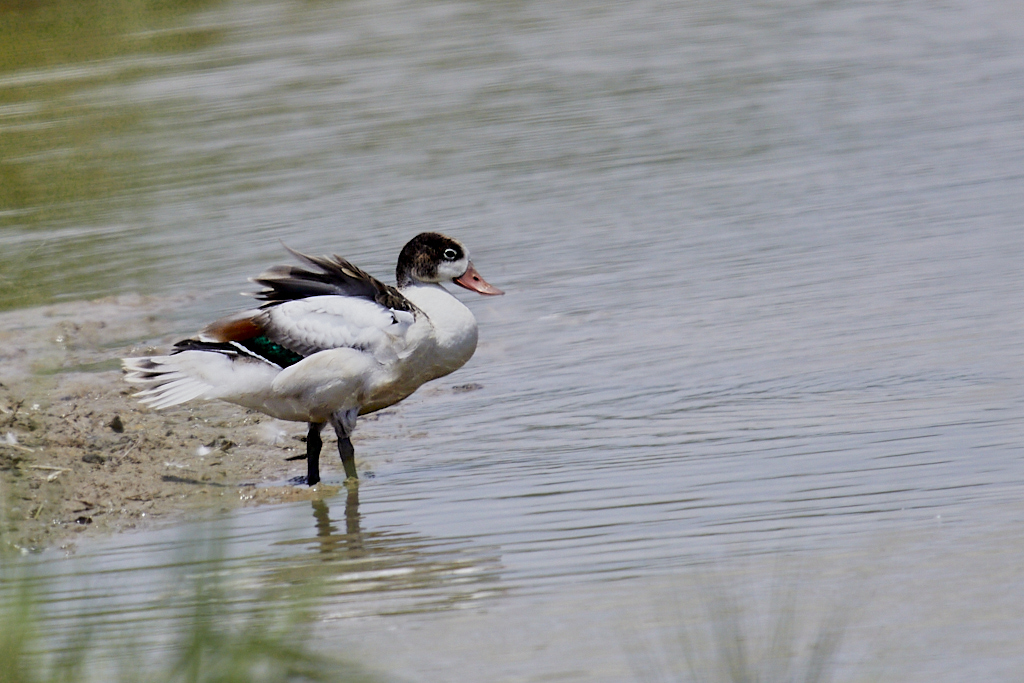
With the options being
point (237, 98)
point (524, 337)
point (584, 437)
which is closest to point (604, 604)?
point (584, 437)

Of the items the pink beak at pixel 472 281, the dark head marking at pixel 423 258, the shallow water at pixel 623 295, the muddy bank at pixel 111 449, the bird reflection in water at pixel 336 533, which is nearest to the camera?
the shallow water at pixel 623 295

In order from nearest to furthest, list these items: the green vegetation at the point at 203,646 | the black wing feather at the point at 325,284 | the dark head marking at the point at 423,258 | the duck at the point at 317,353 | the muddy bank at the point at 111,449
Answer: the green vegetation at the point at 203,646 → the muddy bank at the point at 111,449 → the duck at the point at 317,353 → the black wing feather at the point at 325,284 → the dark head marking at the point at 423,258

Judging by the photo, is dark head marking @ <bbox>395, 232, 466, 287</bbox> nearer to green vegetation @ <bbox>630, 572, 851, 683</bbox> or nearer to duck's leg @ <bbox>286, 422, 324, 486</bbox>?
duck's leg @ <bbox>286, 422, 324, 486</bbox>

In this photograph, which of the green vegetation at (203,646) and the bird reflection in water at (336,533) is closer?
the green vegetation at (203,646)

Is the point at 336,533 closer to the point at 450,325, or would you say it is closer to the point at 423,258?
the point at 450,325

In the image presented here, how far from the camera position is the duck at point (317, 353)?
601 centimetres

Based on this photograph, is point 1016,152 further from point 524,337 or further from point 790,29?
point 790,29

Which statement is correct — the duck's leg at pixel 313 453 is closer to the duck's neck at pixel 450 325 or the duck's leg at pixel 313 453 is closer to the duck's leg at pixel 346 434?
the duck's leg at pixel 346 434

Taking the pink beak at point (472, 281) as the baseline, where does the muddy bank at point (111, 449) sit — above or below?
below

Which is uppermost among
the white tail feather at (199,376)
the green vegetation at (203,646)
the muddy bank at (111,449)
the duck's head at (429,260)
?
the green vegetation at (203,646)

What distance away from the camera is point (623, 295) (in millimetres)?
8625

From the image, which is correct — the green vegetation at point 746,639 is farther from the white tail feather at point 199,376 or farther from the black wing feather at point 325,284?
the white tail feather at point 199,376

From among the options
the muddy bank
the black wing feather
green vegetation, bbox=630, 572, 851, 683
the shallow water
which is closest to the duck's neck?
the black wing feather

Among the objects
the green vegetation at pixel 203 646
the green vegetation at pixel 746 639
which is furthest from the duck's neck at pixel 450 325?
the green vegetation at pixel 203 646
